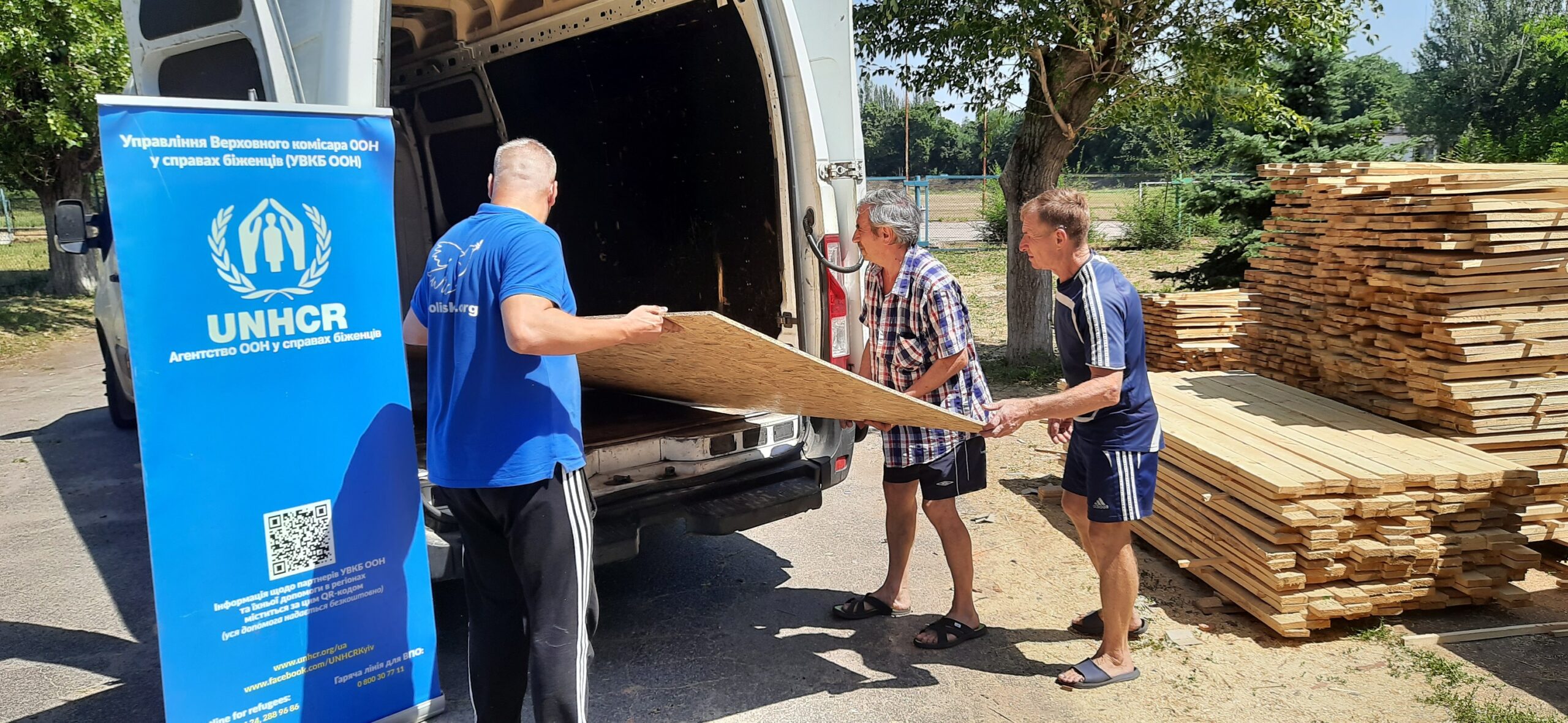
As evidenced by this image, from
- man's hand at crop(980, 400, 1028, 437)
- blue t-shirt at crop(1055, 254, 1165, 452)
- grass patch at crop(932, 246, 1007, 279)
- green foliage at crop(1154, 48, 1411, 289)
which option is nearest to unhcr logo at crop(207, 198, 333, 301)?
man's hand at crop(980, 400, 1028, 437)

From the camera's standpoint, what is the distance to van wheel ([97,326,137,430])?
7465 mm

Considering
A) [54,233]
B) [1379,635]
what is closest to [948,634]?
[1379,635]

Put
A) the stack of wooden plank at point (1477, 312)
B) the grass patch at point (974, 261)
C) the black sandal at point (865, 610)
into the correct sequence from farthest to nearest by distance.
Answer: the grass patch at point (974, 261)
the stack of wooden plank at point (1477, 312)
the black sandal at point (865, 610)

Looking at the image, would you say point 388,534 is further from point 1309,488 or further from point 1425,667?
point 1425,667

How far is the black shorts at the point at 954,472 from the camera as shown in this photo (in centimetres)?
374

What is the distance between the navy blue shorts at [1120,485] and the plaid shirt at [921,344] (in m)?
0.45

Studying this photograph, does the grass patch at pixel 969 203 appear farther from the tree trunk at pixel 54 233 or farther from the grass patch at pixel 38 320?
the grass patch at pixel 38 320

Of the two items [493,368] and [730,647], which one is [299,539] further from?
[730,647]

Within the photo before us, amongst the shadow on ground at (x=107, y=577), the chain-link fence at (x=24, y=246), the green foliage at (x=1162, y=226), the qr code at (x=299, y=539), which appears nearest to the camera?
the qr code at (x=299, y=539)

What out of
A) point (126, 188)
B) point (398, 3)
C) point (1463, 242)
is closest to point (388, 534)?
point (126, 188)

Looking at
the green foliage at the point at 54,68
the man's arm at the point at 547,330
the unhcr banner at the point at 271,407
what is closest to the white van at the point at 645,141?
the unhcr banner at the point at 271,407

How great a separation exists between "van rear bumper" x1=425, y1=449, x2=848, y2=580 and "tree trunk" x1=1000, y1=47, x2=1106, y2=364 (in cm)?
455

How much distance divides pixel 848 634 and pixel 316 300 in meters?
2.43

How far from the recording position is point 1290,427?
186 inches
